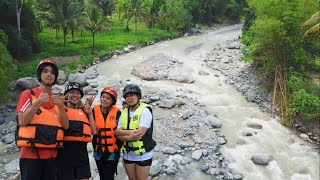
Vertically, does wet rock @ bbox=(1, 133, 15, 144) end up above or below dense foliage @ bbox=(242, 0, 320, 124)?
below

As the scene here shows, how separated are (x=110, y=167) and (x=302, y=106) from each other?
10536 millimetres

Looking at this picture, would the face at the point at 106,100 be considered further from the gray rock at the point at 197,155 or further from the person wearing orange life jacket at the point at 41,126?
the gray rock at the point at 197,155

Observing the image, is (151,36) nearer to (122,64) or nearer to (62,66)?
(122,64)

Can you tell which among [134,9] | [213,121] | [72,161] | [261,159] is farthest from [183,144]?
[134,9]

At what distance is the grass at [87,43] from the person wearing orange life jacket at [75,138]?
14142 mm

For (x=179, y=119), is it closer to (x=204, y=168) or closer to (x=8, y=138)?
(x=204, y=168)

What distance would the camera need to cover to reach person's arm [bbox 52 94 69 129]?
4004mm

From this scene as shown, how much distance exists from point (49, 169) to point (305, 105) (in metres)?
11.7

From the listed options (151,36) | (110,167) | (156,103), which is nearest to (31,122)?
(110,167)

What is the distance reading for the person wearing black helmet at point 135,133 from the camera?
4.82 metres

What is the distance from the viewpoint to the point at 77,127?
4461 millimetres

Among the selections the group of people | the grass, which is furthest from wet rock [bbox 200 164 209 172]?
the grass

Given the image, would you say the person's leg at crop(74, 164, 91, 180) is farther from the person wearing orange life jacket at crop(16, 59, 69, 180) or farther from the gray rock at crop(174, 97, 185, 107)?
the gray rock at crop(174, 97, 185, 107)

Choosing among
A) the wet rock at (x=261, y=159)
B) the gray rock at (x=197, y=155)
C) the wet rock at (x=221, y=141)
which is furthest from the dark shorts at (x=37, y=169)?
the wet rock at (x=221, y=141)
